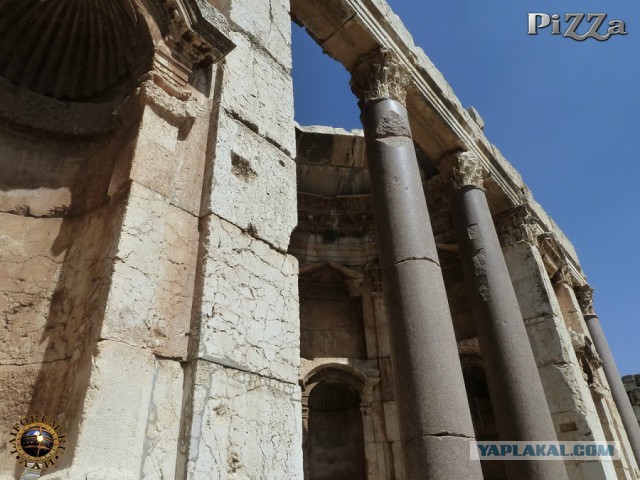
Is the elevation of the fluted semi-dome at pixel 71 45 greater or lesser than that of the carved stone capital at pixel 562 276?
lesser

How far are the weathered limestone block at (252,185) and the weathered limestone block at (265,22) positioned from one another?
102 centimetres

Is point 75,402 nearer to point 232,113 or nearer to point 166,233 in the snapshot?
point 166,233

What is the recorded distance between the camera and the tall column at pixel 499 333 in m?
5.54

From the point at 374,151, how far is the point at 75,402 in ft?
13.9

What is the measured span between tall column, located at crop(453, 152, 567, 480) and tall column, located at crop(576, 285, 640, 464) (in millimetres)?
5922

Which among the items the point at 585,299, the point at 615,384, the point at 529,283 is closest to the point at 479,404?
the point at 529,283

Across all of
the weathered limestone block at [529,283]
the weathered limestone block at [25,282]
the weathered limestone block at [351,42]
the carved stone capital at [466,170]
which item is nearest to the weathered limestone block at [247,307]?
the weathered limestone block at [25,282]

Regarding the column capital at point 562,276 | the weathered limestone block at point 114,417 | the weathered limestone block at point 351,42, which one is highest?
the weathered limestone block at point 351,42

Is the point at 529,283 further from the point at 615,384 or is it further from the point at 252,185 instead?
the point at 252,185

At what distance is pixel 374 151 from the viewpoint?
556 cm

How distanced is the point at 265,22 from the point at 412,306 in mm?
2825

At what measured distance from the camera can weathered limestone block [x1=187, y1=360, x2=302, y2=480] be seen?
222 cm

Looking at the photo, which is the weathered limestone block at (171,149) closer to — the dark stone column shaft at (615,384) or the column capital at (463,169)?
the column capital at (463,169)

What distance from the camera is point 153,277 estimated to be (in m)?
2.49
